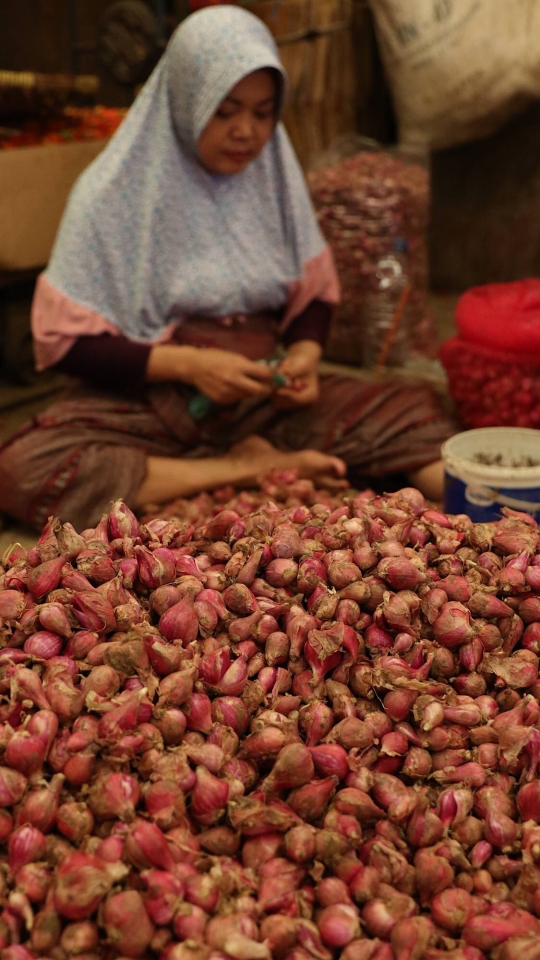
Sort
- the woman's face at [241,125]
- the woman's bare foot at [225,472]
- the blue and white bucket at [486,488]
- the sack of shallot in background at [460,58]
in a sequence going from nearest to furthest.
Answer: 1. the blue and white bucket at [486,488]
2. the woman's face at [241,125]
3. the woman's bare foot at [225,472]
4. the sack of shallot in background at [460,58]

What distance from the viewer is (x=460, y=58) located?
8.75 feet

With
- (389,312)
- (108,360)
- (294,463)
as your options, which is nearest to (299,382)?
(294,463)

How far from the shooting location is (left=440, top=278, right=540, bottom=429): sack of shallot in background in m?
1.96

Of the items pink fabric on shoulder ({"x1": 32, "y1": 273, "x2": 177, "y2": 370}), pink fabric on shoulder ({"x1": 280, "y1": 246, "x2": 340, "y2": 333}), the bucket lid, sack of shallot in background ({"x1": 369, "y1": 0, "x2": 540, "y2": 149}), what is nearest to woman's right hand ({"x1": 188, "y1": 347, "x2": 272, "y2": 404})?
pink fabric on shoulder ({"x1": 32, "y1": 273, "x2": 177, "y2": 370})

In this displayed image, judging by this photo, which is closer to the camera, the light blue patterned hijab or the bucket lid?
the bucket lid

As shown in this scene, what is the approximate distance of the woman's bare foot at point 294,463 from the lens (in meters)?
1.90

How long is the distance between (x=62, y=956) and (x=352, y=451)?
5.07ft

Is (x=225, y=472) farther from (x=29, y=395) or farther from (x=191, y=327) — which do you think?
(x=29, y=395)

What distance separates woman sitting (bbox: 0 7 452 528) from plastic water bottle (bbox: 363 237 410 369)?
0.62 m

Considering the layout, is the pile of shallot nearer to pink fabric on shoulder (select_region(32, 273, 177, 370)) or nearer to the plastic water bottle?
pink fabric on shoulder (select_region(32, 273, 177, 370))

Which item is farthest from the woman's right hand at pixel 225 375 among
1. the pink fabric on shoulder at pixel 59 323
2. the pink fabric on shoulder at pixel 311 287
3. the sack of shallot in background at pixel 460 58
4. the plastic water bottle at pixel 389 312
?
the sack of shallot in background at pixel 460 58

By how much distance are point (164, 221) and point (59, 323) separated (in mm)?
317

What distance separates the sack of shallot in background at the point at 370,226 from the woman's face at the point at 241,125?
0.80m

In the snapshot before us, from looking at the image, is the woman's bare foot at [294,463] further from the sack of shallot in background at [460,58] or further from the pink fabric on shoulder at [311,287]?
the sack of shallot in background at [460,58]
